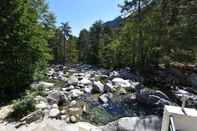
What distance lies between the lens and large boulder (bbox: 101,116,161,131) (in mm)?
9617

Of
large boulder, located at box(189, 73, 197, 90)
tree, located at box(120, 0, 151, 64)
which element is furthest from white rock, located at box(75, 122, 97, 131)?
tree, located at box(120, 0, 151, 64)

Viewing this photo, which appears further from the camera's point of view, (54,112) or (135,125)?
(54,112)

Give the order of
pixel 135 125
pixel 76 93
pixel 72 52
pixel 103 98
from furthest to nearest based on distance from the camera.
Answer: pixel 72 52
pixel 76 93
pixel 103 98
pixel 135 125

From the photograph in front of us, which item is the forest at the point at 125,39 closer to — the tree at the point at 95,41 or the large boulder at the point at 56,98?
the large boulder at the point at 56,98

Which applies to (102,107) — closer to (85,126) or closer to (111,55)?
(85,126)

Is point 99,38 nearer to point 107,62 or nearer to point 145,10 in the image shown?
point 107,62

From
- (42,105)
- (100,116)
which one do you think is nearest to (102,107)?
(100,116)

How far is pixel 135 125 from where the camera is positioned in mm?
9750

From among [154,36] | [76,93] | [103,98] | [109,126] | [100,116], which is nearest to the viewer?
[109,126]

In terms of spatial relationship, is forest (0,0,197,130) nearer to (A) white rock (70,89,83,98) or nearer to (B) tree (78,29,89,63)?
(A) white rock (70,89,83,98)

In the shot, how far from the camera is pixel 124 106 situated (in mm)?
13914

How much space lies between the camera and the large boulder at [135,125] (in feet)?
31.6

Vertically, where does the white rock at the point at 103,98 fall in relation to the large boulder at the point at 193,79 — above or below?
below

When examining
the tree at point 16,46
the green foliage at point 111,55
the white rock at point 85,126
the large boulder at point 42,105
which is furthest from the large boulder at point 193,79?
the green foliage at point 111,55
